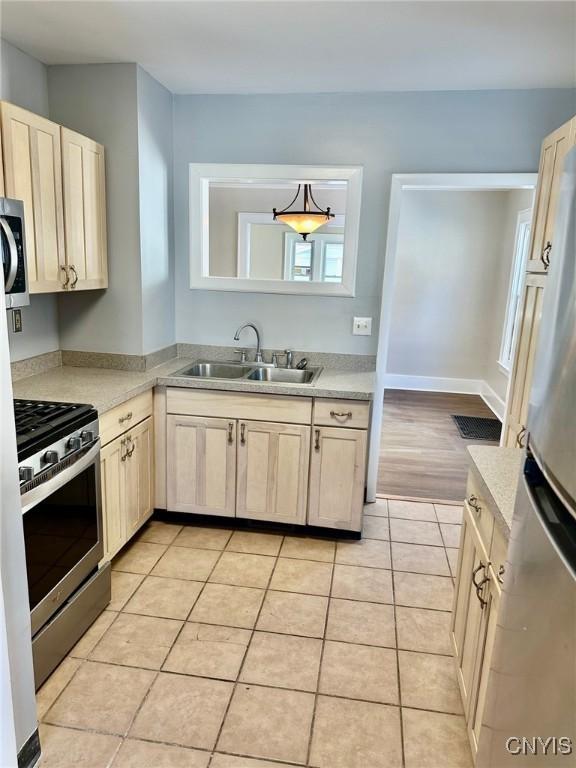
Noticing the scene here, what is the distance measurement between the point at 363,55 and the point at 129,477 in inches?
92.7

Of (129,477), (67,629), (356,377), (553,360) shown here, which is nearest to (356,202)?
(356,377)

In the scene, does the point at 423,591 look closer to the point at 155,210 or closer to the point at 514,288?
the point at 155,210

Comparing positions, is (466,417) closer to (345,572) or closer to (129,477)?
(345,572)

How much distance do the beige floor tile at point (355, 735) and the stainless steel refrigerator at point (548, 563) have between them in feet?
2.18

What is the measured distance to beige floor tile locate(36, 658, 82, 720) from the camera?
1.78 m

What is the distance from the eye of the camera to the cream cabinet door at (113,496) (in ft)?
7.77

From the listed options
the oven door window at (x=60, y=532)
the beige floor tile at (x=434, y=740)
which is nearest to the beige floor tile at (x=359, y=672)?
the beige floor tile at (x=434, y=740)

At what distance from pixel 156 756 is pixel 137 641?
0.53 m

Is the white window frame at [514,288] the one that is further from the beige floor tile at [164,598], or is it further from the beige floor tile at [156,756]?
the beige floor tile at [156,756]

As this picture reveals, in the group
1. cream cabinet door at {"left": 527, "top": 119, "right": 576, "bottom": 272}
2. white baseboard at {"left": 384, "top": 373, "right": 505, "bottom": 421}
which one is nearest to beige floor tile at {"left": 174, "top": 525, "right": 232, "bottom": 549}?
cream cabinet door at {"left": 527, "top": 119, "right": 576, "bottom": 272}

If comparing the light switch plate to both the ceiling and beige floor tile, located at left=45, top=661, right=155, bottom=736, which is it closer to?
the ceiling

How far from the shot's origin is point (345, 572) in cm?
265

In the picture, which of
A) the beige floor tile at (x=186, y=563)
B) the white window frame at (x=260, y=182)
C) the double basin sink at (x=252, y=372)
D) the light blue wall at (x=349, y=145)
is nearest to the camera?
the beige floor tile at (x=186, y=563)

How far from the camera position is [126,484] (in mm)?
2598
